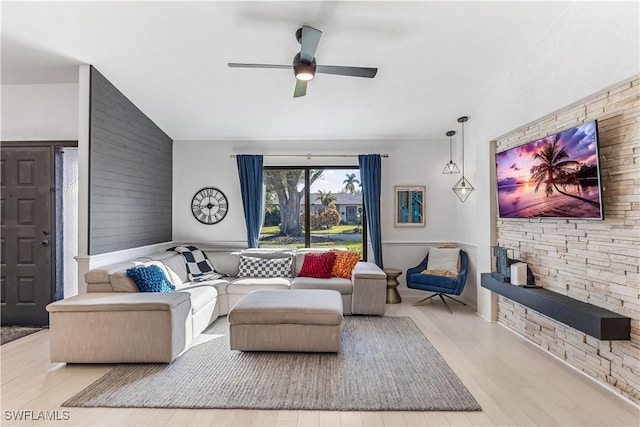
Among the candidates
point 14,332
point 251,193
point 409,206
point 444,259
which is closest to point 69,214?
point 14,332

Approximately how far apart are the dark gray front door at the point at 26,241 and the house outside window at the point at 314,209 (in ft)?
9.27

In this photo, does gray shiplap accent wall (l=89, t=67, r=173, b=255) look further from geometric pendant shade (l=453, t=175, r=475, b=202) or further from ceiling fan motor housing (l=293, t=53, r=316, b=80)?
geometric pendant shade (l=453, t=175, r=475, b=202)

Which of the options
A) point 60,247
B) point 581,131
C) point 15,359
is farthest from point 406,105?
point 15,359

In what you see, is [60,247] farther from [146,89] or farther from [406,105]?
[406,105]

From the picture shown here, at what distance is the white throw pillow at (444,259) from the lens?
5418 millimetres

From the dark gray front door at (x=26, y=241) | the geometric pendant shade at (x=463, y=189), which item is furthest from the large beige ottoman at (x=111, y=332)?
the geometric pendant shade at (x=463, y=189)

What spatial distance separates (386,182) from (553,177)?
2.85 meters

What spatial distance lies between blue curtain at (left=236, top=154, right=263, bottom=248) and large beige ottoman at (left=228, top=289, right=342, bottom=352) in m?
2.39

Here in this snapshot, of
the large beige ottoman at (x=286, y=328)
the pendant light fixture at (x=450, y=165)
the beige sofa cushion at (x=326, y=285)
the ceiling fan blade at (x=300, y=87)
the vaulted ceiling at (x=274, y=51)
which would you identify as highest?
the vaulted ceiling at (x=274, y=51)

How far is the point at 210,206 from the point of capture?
5.89 metres

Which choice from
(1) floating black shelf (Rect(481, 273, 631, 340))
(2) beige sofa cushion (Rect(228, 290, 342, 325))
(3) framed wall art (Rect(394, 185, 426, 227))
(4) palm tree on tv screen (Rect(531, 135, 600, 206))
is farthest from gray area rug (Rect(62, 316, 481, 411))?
(3) framed wall art (Rect(394, 185, 426, 227))

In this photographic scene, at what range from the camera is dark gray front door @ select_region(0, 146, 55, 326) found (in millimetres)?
4398

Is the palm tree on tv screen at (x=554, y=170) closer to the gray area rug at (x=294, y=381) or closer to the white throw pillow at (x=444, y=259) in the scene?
the gray area rug at (x=294, y=381)

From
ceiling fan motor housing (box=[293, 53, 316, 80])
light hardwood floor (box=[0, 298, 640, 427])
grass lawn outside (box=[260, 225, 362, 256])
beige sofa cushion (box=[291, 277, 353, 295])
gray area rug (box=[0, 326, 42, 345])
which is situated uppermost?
ceiling fan motor housing (box=[293, 53, 316, 80])
